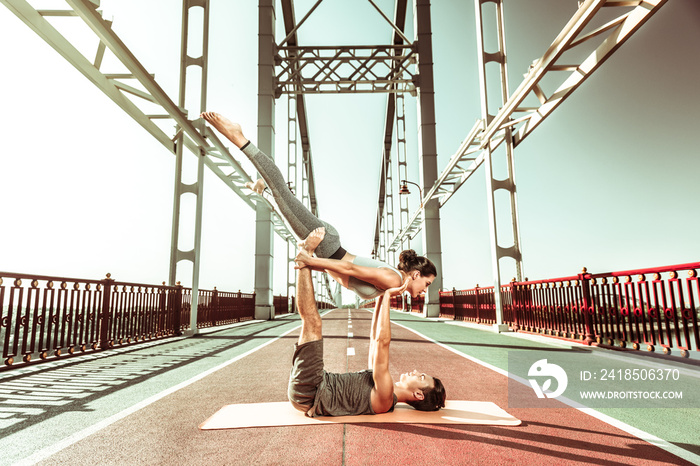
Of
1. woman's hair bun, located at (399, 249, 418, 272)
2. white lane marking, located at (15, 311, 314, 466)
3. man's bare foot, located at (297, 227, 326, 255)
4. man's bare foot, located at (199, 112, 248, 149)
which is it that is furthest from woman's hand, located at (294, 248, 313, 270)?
white lane marking, located at (15, 311, 314, 466)

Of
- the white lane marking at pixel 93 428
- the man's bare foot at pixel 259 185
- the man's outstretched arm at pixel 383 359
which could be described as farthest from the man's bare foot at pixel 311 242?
the white lane marking at pixel 93 428

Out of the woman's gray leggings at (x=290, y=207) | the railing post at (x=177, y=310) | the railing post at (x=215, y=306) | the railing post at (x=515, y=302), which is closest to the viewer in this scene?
the woman's gray leggings at (x=290, y=207)

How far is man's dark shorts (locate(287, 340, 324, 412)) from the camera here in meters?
3.71

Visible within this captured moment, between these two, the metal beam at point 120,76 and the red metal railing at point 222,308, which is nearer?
the metal beam at point 120,76

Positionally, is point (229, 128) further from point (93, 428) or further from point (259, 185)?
point (93, 428)

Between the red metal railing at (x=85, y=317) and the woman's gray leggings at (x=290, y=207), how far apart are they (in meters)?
4.49

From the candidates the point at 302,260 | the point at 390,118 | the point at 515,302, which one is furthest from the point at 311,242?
the point at 390,118

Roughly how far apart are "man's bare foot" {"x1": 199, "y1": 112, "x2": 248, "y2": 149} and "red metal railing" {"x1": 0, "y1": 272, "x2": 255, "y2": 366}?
4072mm

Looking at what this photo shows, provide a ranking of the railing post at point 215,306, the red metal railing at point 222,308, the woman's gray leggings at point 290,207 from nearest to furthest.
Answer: the woman's gray leggings at point 290,207, the red metal railing at point 222,308, the railing post at point 215,306

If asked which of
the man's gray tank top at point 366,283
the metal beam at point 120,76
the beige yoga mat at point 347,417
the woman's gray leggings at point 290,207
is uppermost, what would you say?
the metal beam at point 120,76

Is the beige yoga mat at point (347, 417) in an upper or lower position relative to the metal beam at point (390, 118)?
lower

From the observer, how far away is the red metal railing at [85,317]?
6164mm

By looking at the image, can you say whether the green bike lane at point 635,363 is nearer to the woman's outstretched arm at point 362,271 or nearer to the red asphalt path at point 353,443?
the red asphalt path at point 353,443

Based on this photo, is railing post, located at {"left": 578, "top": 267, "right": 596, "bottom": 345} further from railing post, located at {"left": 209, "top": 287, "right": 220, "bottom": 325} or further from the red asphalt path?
railing post, located at {"left": 209, "top": 287, "right": 220, "bottom": 325}
